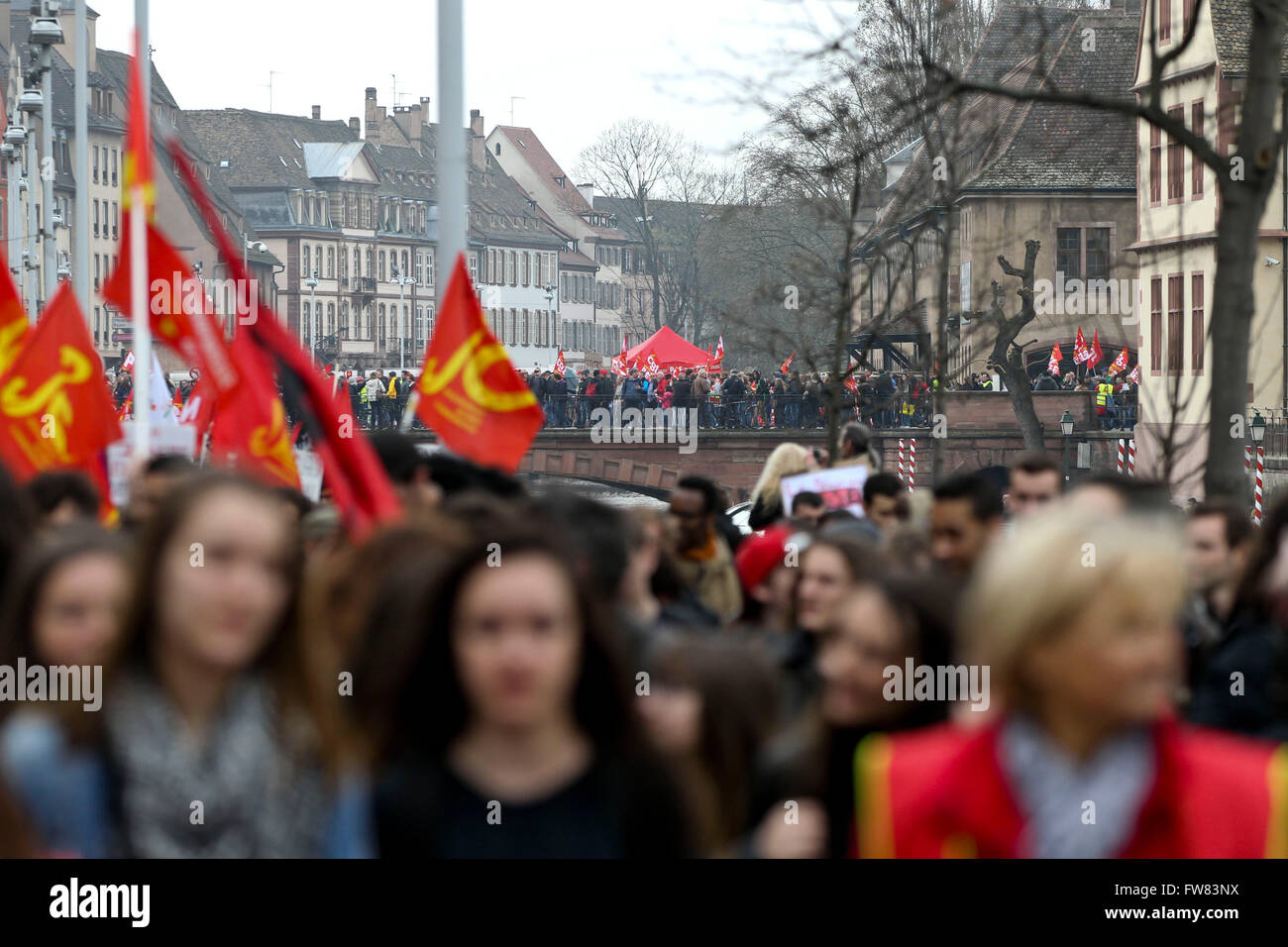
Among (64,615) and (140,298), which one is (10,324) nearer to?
(140,298)

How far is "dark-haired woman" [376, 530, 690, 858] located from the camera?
3262 mm

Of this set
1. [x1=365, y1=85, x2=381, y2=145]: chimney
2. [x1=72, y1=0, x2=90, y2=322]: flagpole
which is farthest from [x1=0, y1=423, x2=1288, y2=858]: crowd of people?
[x1=365, y1=85, x2=381, y2=145]: chimney

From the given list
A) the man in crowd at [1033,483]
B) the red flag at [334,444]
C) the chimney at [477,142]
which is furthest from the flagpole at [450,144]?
the chimney at [477,142]

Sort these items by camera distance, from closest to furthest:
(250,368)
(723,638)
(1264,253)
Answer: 1. (723,638)
2. (250,368)
3. (1264,253)

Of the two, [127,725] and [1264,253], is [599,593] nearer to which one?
[127,725]

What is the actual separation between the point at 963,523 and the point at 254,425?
343 centimetres

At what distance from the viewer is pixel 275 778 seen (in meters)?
3.45

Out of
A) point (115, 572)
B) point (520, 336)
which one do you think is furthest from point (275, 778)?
point (520, 336)

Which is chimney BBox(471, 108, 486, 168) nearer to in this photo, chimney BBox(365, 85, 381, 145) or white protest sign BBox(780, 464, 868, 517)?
chimney BBox(365, 85, 381, 145)

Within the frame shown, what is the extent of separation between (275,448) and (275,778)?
615 centimetres

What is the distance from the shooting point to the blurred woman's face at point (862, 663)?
12.3 feet

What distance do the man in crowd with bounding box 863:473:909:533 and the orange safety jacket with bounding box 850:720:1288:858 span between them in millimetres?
5715

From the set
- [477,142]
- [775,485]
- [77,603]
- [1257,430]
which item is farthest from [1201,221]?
[477,142]
